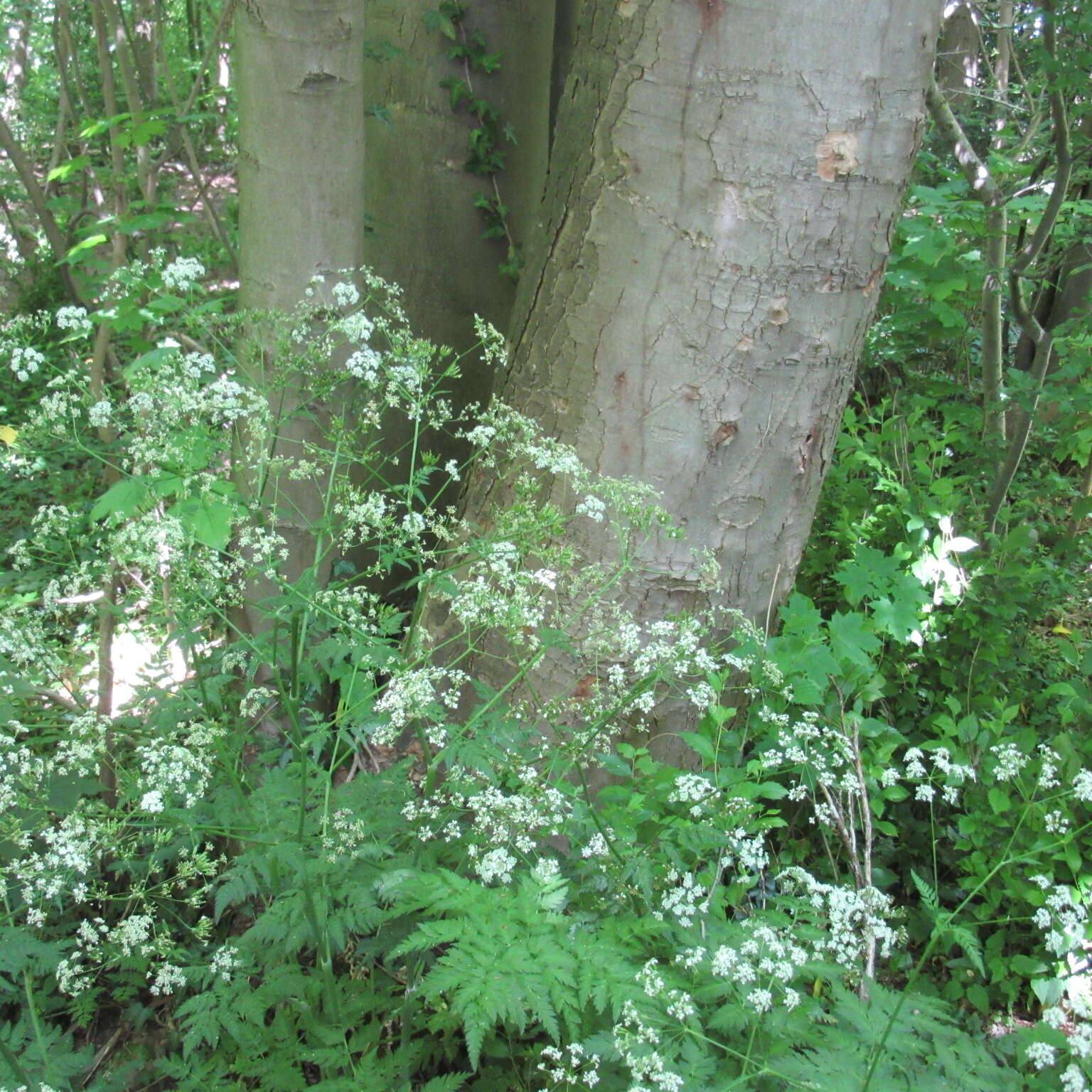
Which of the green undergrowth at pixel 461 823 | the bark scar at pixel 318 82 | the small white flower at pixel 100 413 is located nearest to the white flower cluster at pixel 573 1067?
the green undergrowth at pixel 461 823

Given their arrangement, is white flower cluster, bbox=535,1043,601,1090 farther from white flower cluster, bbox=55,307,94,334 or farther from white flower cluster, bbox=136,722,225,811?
white flower cluster, bbox=55,307,94,334

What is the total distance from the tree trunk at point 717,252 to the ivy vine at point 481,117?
28.1 inches

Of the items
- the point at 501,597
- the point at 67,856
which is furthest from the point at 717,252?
the point at 67,856

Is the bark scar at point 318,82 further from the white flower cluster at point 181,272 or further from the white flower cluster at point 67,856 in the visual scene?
the white flower cluster at point 67,856

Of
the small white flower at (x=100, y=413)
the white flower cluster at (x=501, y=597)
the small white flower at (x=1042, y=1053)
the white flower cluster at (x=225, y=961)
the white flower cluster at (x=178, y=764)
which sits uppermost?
the small white flower at (x=100, y=413)

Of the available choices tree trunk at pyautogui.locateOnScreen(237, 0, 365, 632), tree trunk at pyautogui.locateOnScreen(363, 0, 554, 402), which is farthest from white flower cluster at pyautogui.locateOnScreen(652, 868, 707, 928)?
tree trunk at pyautogui.locateOnScreen(363, 0, 554, 402)

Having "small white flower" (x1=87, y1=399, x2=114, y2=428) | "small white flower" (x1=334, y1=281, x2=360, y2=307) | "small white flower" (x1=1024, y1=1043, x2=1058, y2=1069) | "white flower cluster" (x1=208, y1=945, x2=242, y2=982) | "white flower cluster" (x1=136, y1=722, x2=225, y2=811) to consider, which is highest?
"small white flower" (x1=334, y1=281, x2=360, y2=307)

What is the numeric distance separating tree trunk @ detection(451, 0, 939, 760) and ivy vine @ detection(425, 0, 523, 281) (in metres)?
0.71

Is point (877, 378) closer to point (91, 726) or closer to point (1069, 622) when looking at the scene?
point (1069, 622)

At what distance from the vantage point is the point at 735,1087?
1384 mm

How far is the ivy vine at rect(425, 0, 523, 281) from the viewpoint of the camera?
108 inches

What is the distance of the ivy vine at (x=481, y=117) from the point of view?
8.98 ft

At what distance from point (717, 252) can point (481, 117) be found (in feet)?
4.13

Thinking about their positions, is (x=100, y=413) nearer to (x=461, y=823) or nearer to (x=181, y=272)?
(x=181, y=272)
